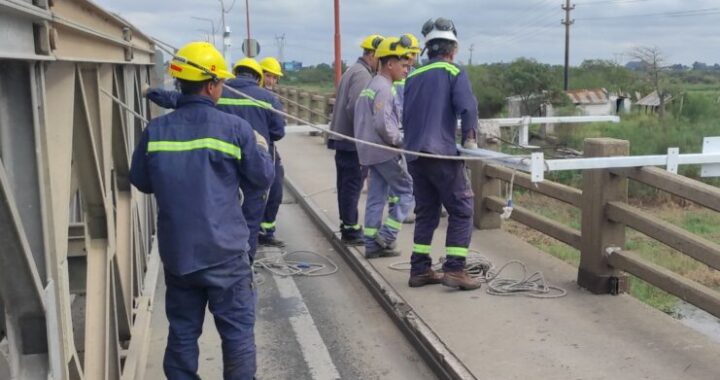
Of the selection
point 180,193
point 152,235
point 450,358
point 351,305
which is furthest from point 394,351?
point 152,235

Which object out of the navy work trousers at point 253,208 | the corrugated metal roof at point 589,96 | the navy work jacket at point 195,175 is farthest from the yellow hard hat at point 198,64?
the corrugated metal roof at point 589,96

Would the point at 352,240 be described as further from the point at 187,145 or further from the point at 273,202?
the point at 187,145

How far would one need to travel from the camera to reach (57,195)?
8.60 feet

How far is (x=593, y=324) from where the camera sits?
16.9 ft

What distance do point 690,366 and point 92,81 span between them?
3.70 m

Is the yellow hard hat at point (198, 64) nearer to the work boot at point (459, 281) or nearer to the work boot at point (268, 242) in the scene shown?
the work boot at point (459, 281)

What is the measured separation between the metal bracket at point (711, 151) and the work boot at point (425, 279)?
7.03 feet

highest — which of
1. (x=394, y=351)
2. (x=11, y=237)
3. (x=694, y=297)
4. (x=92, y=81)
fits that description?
(x=92, y=81)

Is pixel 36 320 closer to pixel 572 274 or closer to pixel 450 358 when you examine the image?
pixel 450 358

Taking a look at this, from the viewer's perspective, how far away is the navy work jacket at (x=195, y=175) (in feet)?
11.9

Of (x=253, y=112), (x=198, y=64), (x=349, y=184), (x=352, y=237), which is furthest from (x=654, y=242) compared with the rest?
(x=198, y=64)

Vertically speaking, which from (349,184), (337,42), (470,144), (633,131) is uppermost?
(337,42)

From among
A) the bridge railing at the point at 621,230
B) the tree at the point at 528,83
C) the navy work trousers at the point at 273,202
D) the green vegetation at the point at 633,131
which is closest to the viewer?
the bridge railing at the point at 621,230

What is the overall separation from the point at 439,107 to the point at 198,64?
2432 millimetres
